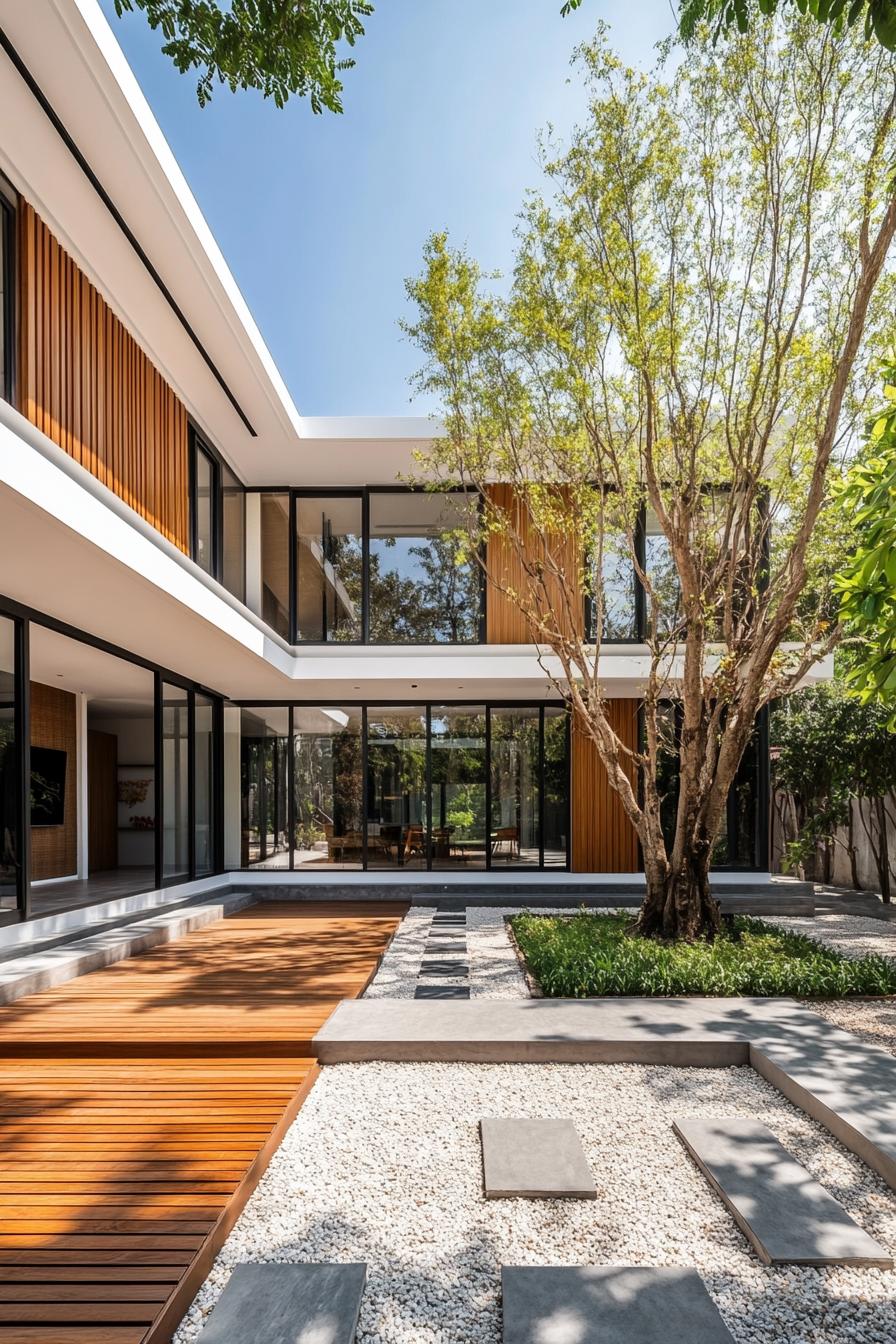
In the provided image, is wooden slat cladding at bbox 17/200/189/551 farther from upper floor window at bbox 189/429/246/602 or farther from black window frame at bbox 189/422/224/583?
upper floor window at bbox 189/429/246/602

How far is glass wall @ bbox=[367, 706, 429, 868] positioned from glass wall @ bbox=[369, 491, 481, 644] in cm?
157

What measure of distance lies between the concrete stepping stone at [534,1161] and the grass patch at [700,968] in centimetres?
214

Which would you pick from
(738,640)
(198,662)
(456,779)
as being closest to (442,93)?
(738,640)

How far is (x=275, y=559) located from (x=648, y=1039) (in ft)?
30.0

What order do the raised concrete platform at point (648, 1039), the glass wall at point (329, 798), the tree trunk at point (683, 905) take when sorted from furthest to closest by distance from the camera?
the glass wall at point (329, 798) < the tree trunk at point (683, 905) < the raised concrete platform at point (648, 1039)

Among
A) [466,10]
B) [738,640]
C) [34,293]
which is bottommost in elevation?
[738,640]

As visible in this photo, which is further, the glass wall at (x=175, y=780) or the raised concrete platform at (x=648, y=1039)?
the glass wall at (x=175, y=780)

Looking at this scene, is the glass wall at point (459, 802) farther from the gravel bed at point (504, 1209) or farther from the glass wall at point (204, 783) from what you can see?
the gravel bed at point (504, 1209)

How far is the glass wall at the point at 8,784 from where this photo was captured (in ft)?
21.9

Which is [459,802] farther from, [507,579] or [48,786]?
[48,786]

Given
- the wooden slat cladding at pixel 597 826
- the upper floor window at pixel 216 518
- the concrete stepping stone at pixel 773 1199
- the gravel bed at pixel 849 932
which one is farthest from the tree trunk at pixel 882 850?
the upper floor window at pixel 216 518

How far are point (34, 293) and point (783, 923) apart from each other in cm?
944

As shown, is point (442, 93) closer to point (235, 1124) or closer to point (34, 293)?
point (34, 293)

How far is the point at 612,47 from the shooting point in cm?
666
